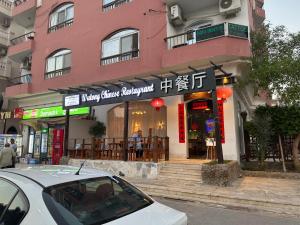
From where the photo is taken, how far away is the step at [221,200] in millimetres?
7031

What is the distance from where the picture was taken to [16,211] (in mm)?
2604

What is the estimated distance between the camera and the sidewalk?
23.7ft

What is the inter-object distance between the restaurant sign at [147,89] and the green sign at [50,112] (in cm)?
151

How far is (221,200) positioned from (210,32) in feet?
25.4

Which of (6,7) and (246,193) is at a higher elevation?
(6,7)

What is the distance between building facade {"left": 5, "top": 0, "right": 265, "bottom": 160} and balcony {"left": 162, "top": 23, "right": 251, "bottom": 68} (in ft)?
0.14

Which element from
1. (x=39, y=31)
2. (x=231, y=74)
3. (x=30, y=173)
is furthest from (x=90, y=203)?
(x=39, y=31)

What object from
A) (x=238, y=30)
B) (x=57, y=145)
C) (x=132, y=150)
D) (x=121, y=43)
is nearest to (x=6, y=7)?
(x=121, y=43)

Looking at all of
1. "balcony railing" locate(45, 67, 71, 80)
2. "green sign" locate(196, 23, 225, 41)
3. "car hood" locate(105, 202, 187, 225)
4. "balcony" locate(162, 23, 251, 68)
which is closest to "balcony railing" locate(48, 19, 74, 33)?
"balcony railing" locate(45, 67, 71, 80)

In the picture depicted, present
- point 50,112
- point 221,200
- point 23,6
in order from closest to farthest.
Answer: point 221,200
point 50,112
point 23,6

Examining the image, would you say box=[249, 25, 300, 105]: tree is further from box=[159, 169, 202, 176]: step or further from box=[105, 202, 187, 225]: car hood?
box=[105, 202, 187, 225]: car hood

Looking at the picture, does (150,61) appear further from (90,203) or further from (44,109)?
(90,203)

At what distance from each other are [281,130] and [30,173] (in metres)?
10.7

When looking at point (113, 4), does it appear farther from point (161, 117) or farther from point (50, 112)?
point (50, 112)
